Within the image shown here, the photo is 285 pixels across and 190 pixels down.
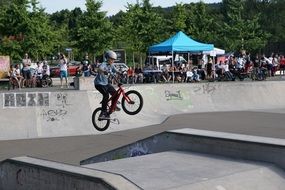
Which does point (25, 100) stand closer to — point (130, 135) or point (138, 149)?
point (130, 135)

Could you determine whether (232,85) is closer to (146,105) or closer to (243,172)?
(146,105)

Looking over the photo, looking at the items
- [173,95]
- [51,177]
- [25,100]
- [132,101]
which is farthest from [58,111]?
[51,177]

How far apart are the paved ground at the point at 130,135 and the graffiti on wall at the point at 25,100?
1.10 meters

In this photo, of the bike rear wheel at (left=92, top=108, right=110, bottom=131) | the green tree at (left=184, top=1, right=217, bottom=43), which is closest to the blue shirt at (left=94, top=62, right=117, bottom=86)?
the bike rear wheel at (left=92, top=108, right=110, bottom=131)

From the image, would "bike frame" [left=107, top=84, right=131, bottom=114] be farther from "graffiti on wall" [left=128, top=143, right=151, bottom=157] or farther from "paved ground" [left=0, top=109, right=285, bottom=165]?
"graffiti on wall" [left=128, top=143, right=151, bottom=157]

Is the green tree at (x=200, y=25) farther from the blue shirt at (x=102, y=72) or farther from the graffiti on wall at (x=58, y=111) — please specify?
the blue shirt at (x=102, y=72)

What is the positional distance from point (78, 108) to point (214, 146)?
22.8 ft

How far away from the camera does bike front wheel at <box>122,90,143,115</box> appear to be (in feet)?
32.6

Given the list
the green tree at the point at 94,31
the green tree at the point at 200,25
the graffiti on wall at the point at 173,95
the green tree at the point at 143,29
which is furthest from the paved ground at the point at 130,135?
the green tree at the point at 200,25

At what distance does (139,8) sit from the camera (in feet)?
134

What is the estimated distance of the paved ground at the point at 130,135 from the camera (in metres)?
10.2

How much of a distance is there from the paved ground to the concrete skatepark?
0.02 m

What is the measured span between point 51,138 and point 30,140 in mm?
537

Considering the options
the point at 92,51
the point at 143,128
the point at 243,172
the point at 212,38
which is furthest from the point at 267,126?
the point at 212,38
